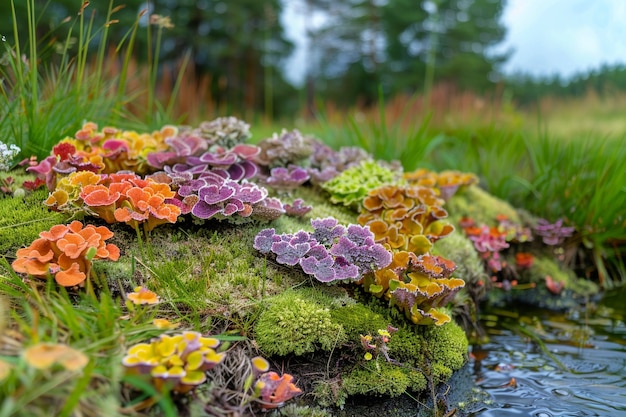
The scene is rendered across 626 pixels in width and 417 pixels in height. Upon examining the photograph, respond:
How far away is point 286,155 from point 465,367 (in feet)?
6.38

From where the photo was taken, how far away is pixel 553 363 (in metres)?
2.85

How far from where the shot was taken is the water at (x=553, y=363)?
2.38 metres

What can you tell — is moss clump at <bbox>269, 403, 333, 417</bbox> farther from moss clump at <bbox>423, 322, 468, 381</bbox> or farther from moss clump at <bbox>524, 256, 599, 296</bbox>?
moss clump at <bbox>524, 256, 599, 296</bbox>

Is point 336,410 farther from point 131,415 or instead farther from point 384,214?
point 384,214

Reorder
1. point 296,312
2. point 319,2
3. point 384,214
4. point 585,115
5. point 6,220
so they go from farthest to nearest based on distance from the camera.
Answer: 1. point 319,2
2. point 585,115
3. point 384,214
4. point 6,220
5. point 296,312

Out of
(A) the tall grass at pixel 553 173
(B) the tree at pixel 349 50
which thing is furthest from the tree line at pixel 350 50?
(A) the tall grass at pixel 553 173

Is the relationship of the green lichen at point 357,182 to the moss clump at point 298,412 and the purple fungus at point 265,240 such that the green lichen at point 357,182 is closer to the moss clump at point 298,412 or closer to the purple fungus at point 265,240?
the purple fungus at point 265,240

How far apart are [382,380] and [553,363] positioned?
Result: 4.31 ft

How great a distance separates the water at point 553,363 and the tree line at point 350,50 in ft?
51.7

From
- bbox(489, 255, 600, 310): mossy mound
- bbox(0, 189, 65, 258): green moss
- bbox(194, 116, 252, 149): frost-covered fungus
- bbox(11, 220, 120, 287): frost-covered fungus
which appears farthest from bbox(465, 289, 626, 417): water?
bbox(0, 189, 65, 258): green moss

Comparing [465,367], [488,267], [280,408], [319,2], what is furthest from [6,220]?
[319,2]

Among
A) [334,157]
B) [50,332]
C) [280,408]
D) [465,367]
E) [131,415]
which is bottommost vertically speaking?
[465,367]

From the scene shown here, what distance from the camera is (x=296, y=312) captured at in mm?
Result: 2285

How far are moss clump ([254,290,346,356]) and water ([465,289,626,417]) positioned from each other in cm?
84
